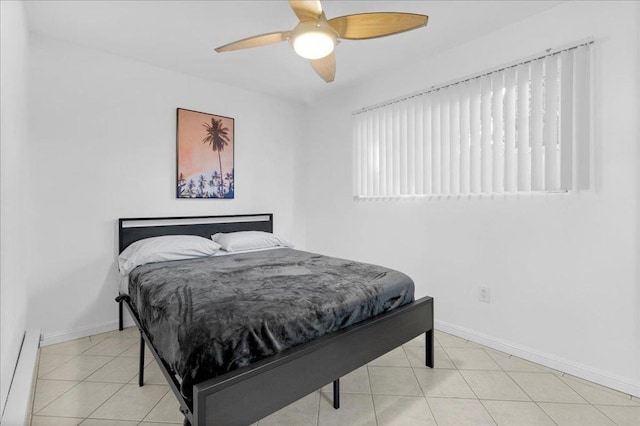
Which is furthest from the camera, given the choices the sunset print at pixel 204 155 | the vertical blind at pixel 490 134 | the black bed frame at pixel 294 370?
the sunset print at pixel 204 155

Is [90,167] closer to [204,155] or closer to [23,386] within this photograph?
[204,155]

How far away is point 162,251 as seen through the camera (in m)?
2.59

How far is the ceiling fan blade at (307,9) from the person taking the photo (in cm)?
165

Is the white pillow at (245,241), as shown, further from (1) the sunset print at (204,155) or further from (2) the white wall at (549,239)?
(2) the white wall at (549,239)

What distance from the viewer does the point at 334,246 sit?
4.03 m

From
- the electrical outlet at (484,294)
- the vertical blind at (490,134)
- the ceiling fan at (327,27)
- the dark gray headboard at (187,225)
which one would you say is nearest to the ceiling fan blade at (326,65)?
the ceiling fan at (327,27)

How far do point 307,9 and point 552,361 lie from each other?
8.98 ft

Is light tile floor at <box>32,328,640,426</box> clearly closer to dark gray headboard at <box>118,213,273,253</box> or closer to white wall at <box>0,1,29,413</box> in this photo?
white wall at <box>0,1,29,413</box>

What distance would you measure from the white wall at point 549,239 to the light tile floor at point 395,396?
25 cm

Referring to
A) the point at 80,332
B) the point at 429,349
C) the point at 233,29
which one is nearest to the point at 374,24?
the point at 233,29

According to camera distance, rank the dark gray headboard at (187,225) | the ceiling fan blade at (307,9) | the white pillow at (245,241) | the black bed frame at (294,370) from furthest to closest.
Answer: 1. the white pillow at (245,241)
2. the dark gray headboard at (187,225)
3. the ceiling fan blade at (307,9)
4. the black bed frame at (294,370)

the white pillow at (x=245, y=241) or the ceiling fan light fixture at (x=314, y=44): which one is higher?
the ceiling fan light fixture at (x=314, y=44)

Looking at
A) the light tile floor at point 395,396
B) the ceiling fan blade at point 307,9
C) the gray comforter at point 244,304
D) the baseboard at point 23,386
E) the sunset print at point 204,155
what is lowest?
the light tile floor at point 395,396

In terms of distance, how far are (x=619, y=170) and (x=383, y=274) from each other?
61.5 inches
